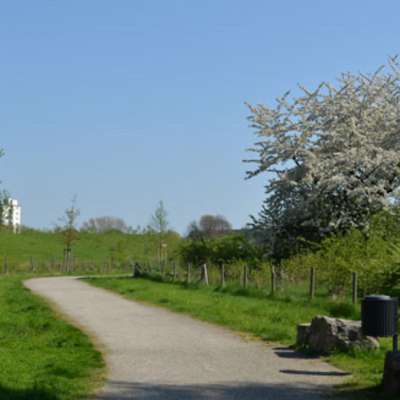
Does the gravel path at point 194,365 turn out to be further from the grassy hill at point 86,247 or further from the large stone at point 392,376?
the grassy hill at point 86,247

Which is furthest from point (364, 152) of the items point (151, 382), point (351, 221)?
point (151, 382)

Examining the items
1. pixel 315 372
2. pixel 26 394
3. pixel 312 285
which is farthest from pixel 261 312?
pixel 26 394

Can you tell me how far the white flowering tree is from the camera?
32906 mm

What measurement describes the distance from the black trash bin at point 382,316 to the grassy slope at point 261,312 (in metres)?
0.72

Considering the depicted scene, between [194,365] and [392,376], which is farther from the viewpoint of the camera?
[194,365]

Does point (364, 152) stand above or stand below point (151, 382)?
above

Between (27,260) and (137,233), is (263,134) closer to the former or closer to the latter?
(27,260)

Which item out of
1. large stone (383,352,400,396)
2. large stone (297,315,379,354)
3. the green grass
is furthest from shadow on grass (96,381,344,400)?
large stone (297,315,379,354)

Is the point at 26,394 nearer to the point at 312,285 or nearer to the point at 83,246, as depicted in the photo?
the point at 312,285

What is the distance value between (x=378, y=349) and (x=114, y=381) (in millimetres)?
4634

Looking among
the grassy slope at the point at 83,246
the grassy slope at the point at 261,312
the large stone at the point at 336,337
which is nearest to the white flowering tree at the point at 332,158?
the grassy slope at the point at 261,312

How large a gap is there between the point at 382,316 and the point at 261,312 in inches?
378

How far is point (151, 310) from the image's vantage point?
72.3ft

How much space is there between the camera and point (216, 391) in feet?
32.7
